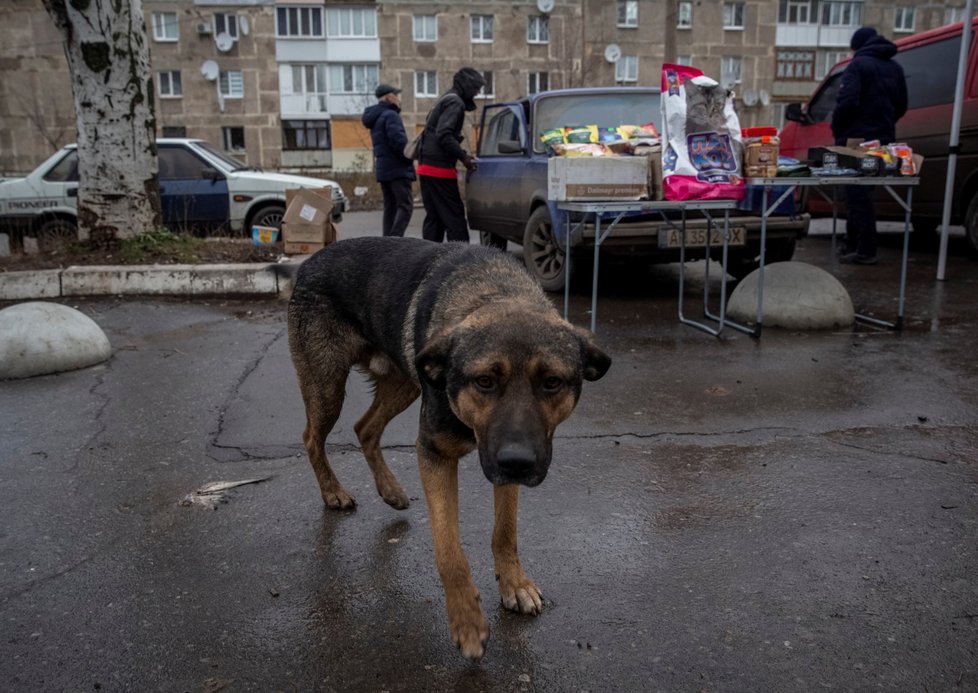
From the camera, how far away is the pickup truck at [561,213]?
302 inches

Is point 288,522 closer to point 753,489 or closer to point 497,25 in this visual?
point 753,489

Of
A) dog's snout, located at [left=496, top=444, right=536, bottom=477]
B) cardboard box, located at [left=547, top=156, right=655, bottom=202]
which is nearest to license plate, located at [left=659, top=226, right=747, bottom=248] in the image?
cardboard box, located at [left=547, top=156, right=655, bottom=202]

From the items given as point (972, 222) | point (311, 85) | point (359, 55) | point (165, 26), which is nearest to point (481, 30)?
point (359, 55)

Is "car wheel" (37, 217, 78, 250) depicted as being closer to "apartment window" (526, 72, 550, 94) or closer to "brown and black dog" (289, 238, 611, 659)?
"brown and black dog" (289, 238, 611, 659)

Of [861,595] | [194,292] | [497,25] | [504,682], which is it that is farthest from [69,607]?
[497,25]

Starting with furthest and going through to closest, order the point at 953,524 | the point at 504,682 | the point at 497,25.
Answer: the point at 497,25, the point at 953,524, the point at 504,682

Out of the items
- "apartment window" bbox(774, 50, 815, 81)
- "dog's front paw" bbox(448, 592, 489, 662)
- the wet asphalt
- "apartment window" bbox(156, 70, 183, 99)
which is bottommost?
→ the wet asphalt

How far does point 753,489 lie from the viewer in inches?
145

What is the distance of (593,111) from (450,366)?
23.0 ft

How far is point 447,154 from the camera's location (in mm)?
9180

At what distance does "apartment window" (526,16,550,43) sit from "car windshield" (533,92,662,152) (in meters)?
43.2

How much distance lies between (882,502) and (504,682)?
2.04 meters

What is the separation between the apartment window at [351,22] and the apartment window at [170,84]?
31.1ft

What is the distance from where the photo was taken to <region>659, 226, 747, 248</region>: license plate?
25.0ft
